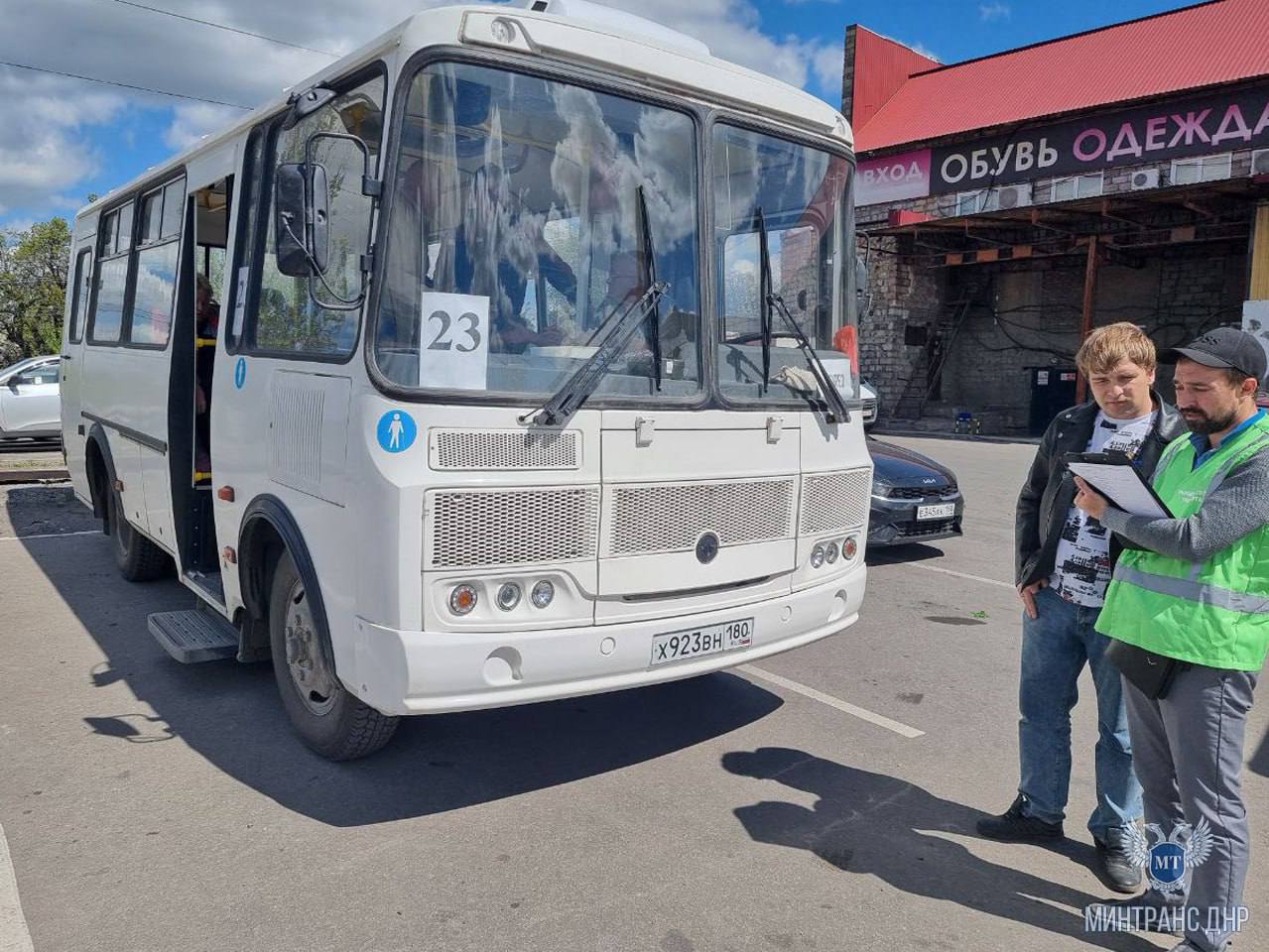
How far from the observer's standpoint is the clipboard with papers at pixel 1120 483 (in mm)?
2893

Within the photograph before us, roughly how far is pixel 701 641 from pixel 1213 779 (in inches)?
72.8

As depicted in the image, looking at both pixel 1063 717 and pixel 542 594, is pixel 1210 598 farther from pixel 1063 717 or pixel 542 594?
pixel 542 594

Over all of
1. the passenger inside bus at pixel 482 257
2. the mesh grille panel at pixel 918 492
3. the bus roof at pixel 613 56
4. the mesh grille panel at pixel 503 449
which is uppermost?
the bus roof at pixel 613 56

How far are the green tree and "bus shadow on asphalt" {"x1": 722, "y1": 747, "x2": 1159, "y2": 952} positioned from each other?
39952 mm

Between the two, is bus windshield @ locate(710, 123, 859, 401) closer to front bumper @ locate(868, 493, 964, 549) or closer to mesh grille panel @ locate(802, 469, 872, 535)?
mesh grille panel @ locate(802, 469, 872, 535)

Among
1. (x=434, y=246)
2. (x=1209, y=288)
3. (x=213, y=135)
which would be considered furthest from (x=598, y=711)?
(x=1209, y=288)

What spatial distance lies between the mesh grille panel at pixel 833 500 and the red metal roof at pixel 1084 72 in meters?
22.2

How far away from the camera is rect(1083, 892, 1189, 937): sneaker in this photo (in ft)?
10.7

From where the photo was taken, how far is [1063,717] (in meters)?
3.77

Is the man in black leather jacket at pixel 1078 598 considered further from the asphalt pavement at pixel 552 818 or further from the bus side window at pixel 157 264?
the bus side window at pixel 157 264

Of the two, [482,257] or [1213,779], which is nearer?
[1213,779]

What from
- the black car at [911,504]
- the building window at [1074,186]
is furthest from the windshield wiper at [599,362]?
the building window at [1074,186]

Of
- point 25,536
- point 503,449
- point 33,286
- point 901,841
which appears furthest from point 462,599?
point 33,286

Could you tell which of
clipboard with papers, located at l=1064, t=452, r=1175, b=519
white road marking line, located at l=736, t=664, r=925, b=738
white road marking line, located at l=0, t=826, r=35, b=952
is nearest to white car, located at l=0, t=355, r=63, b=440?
white road marking line, located at l=736, t=664, r=925, b=738
